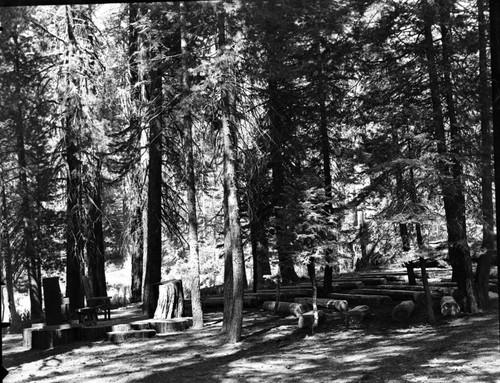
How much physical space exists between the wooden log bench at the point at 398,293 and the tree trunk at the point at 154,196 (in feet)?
18.7

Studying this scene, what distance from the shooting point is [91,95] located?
16047mm

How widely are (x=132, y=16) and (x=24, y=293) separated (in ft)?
82.6

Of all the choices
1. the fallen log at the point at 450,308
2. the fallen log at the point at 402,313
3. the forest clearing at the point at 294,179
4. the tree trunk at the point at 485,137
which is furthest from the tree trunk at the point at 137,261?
the tree trunk at the point at 485,137

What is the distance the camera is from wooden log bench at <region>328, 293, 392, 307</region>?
49.1 ft

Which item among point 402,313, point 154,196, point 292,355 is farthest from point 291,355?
point 154,196

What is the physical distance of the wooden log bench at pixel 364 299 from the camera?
15.0 meters

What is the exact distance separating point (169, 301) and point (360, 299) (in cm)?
508

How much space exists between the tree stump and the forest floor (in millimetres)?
1070

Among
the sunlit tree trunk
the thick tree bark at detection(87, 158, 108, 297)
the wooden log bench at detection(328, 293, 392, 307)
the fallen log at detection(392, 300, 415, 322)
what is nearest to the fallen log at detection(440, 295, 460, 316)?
the fallen log at detection(392, 300, 415, 322)

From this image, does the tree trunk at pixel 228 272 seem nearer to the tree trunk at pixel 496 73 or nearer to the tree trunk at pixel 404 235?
the tree trunk at pixel 404 235

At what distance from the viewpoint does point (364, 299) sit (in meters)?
15.2

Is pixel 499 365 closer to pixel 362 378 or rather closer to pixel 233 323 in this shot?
pixel 362 378

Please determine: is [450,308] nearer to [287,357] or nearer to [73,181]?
[287,357]

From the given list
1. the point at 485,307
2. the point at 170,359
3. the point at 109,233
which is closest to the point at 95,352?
the point at 170,359
